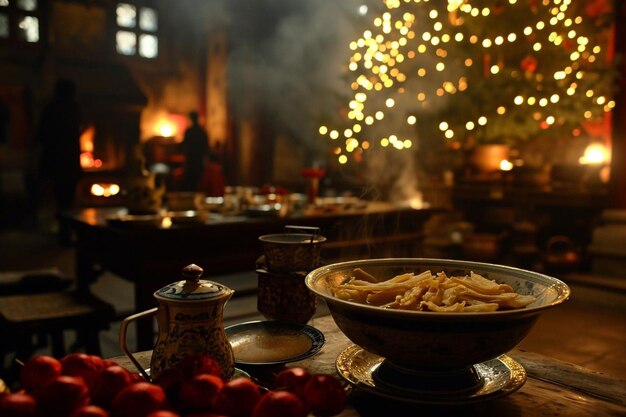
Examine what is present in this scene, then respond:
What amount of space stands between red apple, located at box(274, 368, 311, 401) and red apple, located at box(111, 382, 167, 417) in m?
0.23

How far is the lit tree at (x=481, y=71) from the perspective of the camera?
22.3 feet

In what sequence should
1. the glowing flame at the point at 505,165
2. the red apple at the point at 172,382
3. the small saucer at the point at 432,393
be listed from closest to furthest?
the red apple at the point at 172,382 → the small saucer at the point at 432,393 → the glowing flame at the point at 505,165

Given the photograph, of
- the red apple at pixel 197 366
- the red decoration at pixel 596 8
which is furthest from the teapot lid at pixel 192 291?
the red decoration at pixel 596 8

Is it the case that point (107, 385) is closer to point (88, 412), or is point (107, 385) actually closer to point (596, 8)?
point (88, 412)

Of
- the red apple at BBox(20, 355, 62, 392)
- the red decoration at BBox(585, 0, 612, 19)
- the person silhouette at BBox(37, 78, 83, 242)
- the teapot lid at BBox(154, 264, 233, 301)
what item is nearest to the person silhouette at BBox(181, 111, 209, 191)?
the person silhouette at BBox(37, 78, 83, 242)

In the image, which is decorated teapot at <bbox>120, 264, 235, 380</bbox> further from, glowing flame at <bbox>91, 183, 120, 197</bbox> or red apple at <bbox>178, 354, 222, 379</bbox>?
glowing flame at <bbox>91, 183, 120, 197</bbox>

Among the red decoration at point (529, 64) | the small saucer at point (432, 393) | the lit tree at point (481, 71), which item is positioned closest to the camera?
the small saucer at point (432, 393)

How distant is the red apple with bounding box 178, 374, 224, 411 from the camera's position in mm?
973

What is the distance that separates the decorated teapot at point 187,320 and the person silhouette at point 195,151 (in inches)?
315

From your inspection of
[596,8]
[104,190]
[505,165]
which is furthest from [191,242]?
[104,190]

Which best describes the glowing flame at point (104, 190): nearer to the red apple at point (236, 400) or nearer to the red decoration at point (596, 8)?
the red decoration at point (596, 8)

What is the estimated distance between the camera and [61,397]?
90 centimetres

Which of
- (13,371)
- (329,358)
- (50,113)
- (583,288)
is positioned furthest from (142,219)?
(50,113)

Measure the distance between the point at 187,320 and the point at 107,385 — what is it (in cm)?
24
